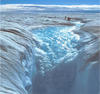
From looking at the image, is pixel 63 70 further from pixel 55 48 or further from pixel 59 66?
pixel 55 48

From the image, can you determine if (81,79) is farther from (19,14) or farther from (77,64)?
(19,14)

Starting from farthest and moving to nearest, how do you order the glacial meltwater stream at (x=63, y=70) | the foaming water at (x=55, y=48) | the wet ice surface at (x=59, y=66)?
the foaming water at (x=55, y=48)
the glacial meltwater stream at (x=63, y=70)
the wet ice surface at (x=59, y=66)

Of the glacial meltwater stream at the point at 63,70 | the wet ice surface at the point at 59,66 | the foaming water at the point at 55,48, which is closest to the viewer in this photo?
the wet ice surface at the point at 59,66

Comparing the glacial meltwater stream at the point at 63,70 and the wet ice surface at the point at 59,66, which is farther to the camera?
the glacial meltwater stream at the point at 63,70

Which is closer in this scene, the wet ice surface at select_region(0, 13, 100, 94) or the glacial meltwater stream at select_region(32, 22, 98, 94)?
the wet ice surface at select_region(0, 13, 100, 94)

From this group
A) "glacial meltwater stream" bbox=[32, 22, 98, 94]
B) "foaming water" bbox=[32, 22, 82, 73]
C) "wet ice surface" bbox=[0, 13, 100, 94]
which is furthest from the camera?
"foaming water" bbox=[32, 22, 82, 73]

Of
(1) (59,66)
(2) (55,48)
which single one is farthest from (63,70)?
(2) (55,48)

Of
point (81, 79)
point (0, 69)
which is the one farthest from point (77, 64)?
point (0, 69)

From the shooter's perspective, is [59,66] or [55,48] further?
[55,48]

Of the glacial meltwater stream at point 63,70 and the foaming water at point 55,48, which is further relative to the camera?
the foaming water at point 55,48

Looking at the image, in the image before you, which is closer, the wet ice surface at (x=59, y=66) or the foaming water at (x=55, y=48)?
the wet ice surface at (x=59, y=66)

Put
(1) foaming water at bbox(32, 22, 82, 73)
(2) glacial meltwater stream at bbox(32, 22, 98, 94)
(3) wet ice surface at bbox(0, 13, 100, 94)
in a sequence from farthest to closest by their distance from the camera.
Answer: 1. (1) foaming water at bbox(32, 22, 82, 73)
2. (2) glacial meltwater stream at bbox(32, 22, 98, 94)
3. (3) wet ice surface at bbox(0, 13, 100, 94)

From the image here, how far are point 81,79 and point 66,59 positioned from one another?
28cm

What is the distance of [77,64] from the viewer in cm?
166
